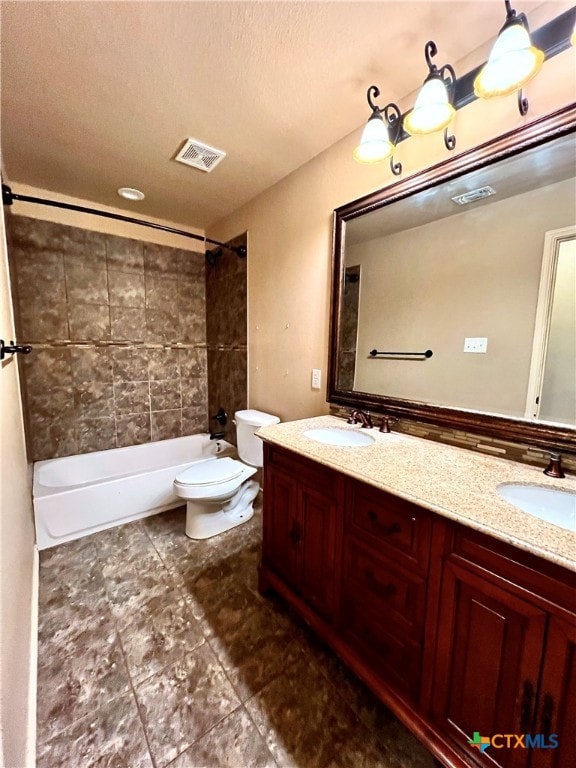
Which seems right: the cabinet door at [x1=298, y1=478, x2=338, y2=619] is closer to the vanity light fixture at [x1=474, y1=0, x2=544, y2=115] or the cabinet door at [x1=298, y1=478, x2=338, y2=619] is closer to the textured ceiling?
the vanity light fixture at [x1=474, y1=0, x2=544, y2=115]

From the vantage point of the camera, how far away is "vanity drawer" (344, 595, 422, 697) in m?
0.91

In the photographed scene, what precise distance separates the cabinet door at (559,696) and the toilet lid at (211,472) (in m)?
1.60

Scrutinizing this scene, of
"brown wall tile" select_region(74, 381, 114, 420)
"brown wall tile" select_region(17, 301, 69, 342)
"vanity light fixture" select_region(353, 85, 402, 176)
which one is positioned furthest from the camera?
"brown wall tile" select_region(74, 381, 114, 420)

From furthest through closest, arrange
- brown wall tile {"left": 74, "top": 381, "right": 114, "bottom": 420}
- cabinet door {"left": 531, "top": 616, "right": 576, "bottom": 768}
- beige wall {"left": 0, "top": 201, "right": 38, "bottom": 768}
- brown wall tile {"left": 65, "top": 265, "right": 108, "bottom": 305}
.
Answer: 1. brown wall tile {"left": 74, "top": 381, "right": 114, "bottom": 420}
2. brown wall tile {"left": 65, "top": 265, "right": 108, "bottom": 305}
3. beige wall {"left": 0, "top": 201, "right": 38, "bottom": 768}
4. cabinet door {"left": 531, "top": 616, "right": 576, "bottom": 768}

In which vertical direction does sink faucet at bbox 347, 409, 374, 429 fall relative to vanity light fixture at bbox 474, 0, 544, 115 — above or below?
below

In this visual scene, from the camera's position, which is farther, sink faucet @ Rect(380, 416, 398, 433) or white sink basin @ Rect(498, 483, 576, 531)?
sink faucet @ Rect(380, 416, 398, 433)

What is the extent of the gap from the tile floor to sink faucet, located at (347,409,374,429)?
3.18ft

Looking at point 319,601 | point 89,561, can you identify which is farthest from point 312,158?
point 89,561

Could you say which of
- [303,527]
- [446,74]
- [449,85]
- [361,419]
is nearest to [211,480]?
[303,527]

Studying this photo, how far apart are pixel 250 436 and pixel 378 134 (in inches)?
71.3

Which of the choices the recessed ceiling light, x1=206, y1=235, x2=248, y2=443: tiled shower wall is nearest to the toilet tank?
x1=206, y1=235, x2=248, y2=443: tiled shower wall

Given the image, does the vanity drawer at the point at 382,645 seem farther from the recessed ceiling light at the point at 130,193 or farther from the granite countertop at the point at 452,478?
the recessed ceiling light at the point at 130,193

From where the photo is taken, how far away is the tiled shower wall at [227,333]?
249cm

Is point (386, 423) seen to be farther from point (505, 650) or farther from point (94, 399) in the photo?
point (94, 399)
